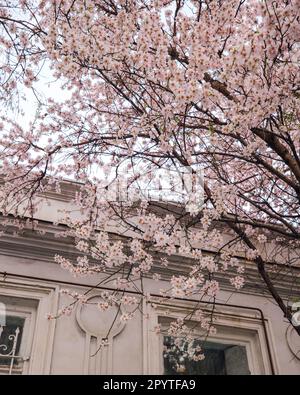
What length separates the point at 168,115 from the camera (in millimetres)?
3461

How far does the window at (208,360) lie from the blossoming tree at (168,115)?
0.17 m

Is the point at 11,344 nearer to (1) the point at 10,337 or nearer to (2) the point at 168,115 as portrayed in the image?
(1) the point at 10,337

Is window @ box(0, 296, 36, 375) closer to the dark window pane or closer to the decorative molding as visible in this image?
the dark window pane

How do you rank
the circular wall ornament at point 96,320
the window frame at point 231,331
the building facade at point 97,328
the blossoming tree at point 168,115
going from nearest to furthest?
the blossoming tree at point 168,115 < the building facade at point 97,328 < the circular wall ornament at point 96,320 < the window frame at point 231,331

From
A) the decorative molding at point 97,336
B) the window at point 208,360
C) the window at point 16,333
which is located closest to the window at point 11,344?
the window at point 16,333

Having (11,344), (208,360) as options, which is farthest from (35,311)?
(208,360)

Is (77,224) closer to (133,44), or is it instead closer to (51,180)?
(51,180)

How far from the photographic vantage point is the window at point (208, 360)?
4934mm

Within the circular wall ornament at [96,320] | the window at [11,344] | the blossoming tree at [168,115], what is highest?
the blossoming tree at [168,115]

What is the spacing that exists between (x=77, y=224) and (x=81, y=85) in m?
1.83

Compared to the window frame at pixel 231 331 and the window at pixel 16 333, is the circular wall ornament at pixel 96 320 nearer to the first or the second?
the window frame at pixel 231 331

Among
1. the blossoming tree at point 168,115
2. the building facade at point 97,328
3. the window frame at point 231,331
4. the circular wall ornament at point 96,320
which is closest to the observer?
the blossoming tree at point 168,115

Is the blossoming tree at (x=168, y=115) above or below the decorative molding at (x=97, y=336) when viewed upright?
above

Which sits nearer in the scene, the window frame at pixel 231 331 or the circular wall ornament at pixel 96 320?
the circular wall ornament at pixel 96 320
